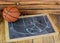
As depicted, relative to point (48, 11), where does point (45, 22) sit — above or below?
below

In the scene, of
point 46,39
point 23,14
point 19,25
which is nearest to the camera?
point 46,39

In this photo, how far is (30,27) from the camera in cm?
127

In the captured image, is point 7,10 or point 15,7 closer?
point 7,10

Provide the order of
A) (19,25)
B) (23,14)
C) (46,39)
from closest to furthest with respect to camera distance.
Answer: (46,39)
(19,25)
(23,14)

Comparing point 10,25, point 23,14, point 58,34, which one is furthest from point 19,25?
point 58,34

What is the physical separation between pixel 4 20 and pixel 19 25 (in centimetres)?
15

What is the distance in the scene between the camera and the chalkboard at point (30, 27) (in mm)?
1209

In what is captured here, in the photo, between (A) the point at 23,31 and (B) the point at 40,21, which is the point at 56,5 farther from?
(A) the point at 23,31

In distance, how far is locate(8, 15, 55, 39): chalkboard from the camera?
47.6 inches

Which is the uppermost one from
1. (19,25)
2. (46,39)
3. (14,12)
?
(14,12)

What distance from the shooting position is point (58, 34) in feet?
4.00

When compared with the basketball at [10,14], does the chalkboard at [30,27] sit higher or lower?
lower

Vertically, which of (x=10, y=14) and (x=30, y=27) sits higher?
(x=10, y=14)

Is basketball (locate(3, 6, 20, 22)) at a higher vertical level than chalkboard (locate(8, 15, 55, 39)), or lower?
higher
